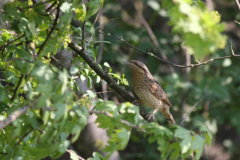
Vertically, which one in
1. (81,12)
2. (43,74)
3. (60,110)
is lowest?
(60,110)

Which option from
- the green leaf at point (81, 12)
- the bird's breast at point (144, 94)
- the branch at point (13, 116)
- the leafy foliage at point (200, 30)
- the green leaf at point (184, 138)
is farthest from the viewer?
the bird's breast at point (144, 94)

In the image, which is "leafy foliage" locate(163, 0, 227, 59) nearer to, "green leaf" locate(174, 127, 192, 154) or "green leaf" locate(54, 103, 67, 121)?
"green leaf" locate(174, 127, 192, 154)

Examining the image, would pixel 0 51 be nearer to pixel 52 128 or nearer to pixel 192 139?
pixel 52 128

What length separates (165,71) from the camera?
872 cm

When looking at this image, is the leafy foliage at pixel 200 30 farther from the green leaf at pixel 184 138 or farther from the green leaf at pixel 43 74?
the green leaf at pixel 43 74

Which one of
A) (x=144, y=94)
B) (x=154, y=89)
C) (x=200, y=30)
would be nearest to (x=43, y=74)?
(x=200, y=30)

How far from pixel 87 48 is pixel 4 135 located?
115 cm

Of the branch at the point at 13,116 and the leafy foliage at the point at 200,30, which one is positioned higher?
the leafy foliage at the point at 200,30

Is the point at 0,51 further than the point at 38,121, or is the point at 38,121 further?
the point at 0,51

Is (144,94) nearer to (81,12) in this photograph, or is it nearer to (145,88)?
(145,88)

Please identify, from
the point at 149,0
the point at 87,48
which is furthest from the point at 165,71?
Result: the point at 87,48

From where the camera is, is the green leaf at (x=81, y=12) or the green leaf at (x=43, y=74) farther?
the green leaf at (x=81, y=12)

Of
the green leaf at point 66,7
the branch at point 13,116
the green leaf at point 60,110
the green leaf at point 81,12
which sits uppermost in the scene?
the green leaf at point 66,7

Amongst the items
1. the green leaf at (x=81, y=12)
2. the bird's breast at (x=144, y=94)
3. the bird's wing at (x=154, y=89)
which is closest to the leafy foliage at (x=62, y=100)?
the green leaf at (x=81, y=12)
